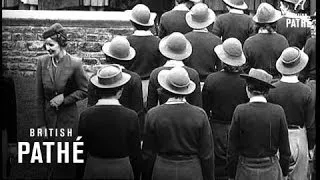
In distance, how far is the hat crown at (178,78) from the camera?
16.1ft

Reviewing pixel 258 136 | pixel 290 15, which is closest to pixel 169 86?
pixel 258 136

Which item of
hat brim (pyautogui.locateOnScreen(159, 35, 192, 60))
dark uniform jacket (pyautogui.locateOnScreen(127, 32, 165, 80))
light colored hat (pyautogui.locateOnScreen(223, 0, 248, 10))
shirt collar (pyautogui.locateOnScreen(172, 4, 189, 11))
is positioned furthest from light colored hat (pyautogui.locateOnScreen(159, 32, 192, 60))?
light colored hat (pyautogui.locateOnScreen(223, 0, 248, 10))

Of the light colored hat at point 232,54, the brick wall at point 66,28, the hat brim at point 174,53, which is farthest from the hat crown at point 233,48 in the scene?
the brick wall at point 66,28

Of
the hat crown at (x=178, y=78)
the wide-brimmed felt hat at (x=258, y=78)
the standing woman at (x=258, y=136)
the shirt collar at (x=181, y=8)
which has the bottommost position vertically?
the standing woman at (x=258, y=136)

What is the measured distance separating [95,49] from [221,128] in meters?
1.85

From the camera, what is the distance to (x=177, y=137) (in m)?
4.86

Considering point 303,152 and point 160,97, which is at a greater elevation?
point 160,97

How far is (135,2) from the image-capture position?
322 inches

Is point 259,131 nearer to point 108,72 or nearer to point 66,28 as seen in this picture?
point 108,72

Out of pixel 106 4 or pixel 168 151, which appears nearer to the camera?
pixel 168 151

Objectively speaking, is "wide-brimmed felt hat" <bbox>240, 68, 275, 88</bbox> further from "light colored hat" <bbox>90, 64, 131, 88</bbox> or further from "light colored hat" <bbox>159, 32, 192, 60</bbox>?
"light colored hat" <bbox>90, 64, 131, 88</bbox>

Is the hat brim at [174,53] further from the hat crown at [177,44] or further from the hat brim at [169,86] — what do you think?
the hat brim at [169,86]

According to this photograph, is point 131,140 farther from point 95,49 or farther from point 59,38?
point 95,49

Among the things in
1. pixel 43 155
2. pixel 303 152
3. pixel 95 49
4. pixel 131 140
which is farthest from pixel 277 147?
pixel 95 49
